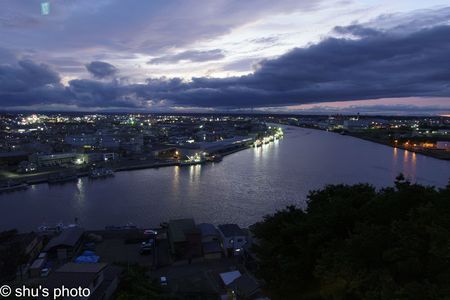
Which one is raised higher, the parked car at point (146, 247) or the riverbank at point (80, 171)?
the parked car at point (146, 247)

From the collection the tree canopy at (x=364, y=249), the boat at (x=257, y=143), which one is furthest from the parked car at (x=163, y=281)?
the boat at (x=257, y=143)

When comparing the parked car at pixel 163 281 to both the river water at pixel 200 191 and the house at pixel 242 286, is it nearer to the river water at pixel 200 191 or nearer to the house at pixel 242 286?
the house at pixel 242 286

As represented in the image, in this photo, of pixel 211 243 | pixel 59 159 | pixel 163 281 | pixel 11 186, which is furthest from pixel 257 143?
pixel 163 281

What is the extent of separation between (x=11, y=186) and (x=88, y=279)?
225 inches

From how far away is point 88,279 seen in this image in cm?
201

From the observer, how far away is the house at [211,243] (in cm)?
331

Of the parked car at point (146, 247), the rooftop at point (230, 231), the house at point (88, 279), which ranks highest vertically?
the house at point (88, 279)

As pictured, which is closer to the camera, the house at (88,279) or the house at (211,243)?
the house at (88,279)

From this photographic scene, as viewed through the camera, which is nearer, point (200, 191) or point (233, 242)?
point (233, 242)

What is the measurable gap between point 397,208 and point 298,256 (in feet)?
1.83

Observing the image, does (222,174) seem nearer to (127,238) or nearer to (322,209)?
(127,238)

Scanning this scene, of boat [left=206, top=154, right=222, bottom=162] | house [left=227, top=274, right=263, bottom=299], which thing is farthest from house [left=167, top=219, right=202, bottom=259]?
boat [left=206, top=154, right=222, bottom=162]

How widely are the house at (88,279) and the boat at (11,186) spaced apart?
530 cm

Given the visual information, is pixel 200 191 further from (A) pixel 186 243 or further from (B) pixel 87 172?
(B) pixel 87 172
